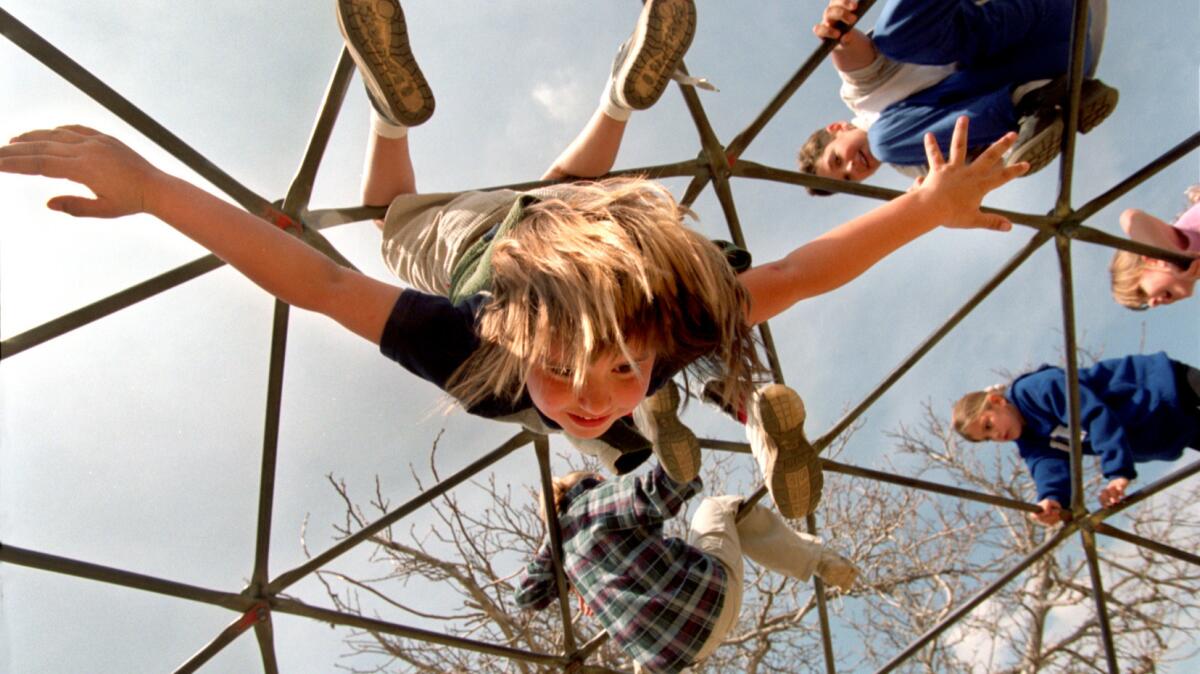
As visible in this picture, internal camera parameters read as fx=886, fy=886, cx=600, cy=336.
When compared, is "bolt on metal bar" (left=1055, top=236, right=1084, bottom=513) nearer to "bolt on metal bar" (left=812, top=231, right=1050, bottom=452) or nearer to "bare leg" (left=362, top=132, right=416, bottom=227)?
"bolt on metal bar" (left=812, top=231, right=1050, bottom=452)

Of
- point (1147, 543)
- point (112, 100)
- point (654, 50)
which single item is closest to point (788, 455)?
point (654, 50)

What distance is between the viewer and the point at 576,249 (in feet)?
7.36

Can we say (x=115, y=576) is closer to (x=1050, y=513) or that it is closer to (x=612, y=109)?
(x=612, y=109)

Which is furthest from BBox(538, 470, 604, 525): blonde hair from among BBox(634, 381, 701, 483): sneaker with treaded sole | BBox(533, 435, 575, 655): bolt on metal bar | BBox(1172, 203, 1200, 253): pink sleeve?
BBox(1172, 203, 1200, 253): pink sleeve

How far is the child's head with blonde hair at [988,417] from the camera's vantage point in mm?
5082

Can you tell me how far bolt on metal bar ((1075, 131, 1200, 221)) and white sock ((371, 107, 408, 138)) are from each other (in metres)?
3.01

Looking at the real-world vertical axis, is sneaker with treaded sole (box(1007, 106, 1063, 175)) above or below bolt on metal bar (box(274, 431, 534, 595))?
above

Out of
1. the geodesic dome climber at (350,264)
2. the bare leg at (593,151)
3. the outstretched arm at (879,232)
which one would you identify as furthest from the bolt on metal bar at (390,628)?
the outstretched arm at (879,232)

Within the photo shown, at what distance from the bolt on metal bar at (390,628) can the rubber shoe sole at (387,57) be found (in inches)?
84.7

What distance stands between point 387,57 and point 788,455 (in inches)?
77.4

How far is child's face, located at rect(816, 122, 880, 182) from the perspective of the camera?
482 centimetres

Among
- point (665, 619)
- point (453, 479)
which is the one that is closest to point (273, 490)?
point (453, 479)

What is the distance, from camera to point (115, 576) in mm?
3080

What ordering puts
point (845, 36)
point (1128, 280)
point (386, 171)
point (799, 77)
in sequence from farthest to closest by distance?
point (1128, 280) → point (845, 36) → point (799, 77) → point (386, 171)
